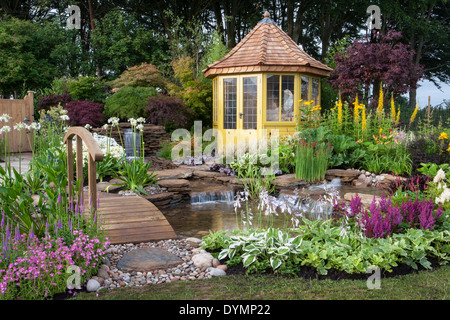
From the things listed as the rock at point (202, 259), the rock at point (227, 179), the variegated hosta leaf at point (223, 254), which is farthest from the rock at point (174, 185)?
the variegated hosta leaf at point (223, 254)

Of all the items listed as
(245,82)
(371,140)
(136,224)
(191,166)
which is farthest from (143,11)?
(136,224)

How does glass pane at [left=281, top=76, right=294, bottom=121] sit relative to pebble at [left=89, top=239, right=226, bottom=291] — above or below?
above

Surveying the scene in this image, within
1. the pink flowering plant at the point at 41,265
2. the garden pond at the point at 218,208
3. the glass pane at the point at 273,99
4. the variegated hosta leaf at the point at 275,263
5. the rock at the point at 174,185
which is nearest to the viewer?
the pink flowering plant at the point at 41,265

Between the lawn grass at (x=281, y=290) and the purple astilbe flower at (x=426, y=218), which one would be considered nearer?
the lawn grass at (x=281, y=290)

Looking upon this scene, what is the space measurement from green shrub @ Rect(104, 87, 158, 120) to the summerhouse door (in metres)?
2.48

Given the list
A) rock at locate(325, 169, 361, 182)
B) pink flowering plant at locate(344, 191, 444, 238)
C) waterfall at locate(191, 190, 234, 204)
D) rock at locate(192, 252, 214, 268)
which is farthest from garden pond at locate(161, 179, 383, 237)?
rock at locate(192, 252, 214, 268)

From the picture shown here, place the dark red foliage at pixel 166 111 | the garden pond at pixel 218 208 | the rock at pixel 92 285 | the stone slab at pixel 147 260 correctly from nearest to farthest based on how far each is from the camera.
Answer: the rock at pixel 92 285
the stone slab at pixel 147 260
the garden pond at pixel 218 208
the dark red foliage at pixel 166 111

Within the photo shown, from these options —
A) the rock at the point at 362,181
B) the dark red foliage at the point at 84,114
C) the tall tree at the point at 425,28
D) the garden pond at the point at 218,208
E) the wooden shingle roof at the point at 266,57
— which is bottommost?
the garden pond at the point at 218,208

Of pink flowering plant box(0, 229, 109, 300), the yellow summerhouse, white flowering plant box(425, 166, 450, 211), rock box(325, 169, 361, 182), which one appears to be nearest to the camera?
pink flowering plant box(0, 229, 109, 300)

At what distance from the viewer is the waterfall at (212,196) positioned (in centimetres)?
720

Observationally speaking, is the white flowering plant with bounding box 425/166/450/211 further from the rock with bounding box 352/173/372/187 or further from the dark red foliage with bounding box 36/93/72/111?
the dark red foliage with bounding box 36/93/72/111

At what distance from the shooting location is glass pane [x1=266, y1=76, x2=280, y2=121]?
10.7 metres

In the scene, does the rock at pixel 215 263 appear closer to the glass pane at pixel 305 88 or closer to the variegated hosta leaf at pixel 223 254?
the variegated hosta leaf at pixel 223 254

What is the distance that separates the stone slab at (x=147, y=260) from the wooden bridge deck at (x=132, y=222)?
0.40 metres
